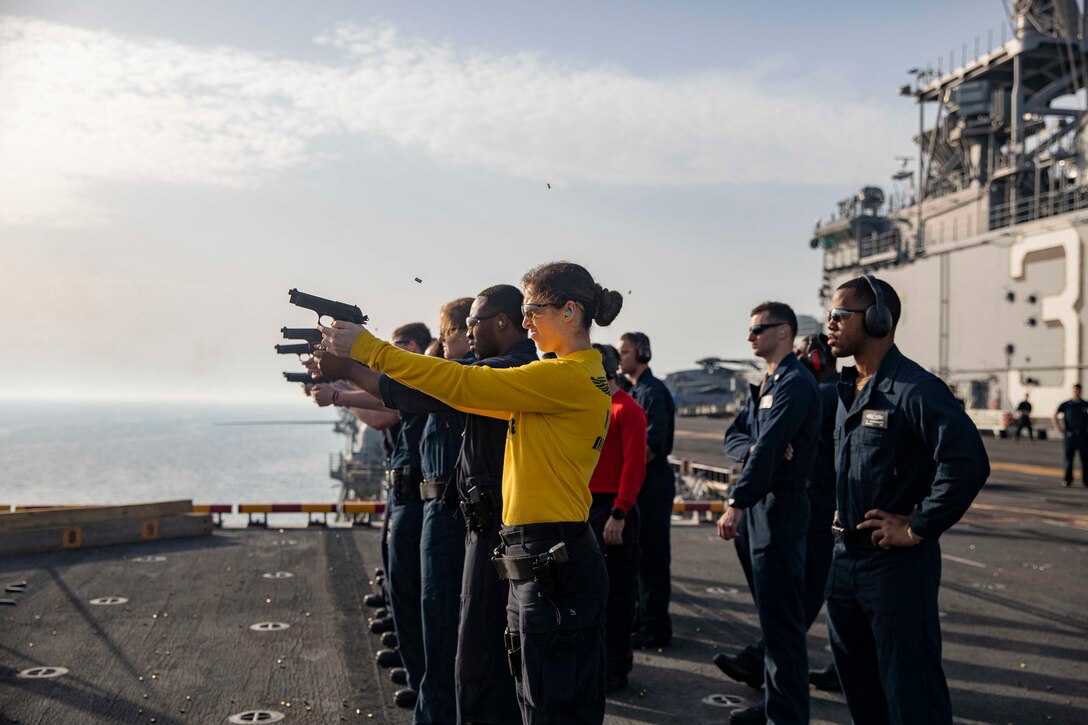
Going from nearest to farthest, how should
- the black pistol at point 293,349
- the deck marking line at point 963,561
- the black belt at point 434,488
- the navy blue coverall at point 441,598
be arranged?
1. the black pistol at point 293,349
2. the navy blue coverall at point 441,598
3. the black belt at point 434,488
4. the deck marking line at point 963,561

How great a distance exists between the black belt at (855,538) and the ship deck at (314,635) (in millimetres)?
2152

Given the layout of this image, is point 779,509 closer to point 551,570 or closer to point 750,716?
point 750,716

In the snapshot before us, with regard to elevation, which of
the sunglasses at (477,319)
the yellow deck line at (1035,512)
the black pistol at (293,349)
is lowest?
the yellow deck line at (1035,512)

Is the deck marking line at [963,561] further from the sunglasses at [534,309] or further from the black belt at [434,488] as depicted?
the sunglasses at [534,309]

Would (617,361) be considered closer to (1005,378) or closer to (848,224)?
(1005,378)

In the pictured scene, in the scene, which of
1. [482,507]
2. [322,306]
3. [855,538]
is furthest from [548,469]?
[855,538]

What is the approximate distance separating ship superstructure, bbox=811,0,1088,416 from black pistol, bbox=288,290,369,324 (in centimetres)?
3515

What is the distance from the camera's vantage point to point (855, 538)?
405cm

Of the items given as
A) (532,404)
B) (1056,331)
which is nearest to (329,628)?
(532,404)

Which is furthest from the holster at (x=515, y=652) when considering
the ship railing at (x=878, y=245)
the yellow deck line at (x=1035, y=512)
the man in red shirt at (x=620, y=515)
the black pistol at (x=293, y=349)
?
the ship railing at (x=878, y=245)

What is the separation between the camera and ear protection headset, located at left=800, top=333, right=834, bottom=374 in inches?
288

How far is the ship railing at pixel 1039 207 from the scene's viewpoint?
115 feet

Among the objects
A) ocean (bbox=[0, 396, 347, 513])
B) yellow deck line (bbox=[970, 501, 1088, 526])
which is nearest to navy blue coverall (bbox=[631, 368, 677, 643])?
yellow deck line (bbox=[970, 501, 1088, 526])

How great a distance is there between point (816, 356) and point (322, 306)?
4.81 m
